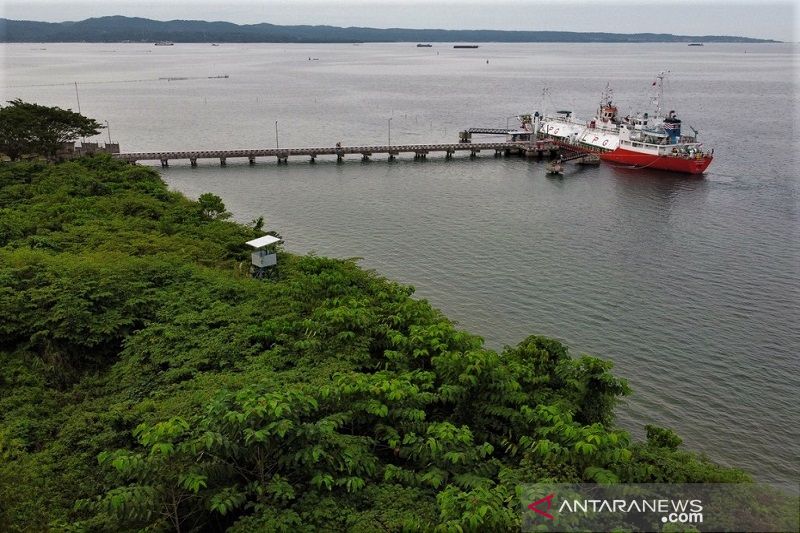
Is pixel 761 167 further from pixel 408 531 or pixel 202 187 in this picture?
pixel 408 531

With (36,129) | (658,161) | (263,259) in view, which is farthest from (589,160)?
(36,129)

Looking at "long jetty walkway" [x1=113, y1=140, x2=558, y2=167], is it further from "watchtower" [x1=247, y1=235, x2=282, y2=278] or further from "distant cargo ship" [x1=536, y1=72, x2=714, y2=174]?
"watchtower" [x1=247, y1=235, x2=282, y2=278]

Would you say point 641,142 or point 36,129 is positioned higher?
point 36,129

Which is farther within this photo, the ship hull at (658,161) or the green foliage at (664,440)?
the ship hull at (658,161)

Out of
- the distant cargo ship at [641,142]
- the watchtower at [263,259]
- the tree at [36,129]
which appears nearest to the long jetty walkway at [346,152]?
the distant cargo ship at [641,142]

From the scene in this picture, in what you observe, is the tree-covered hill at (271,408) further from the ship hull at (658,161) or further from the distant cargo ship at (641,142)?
the distant cargo ship at (641,142)

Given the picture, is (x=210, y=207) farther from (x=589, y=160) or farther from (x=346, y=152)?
(x=589, y=160)

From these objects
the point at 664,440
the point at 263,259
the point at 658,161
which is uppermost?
the point at 658,161

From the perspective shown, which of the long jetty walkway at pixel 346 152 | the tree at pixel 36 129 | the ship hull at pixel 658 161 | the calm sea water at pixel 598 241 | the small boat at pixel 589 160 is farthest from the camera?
the small boat at pixel 589 160
